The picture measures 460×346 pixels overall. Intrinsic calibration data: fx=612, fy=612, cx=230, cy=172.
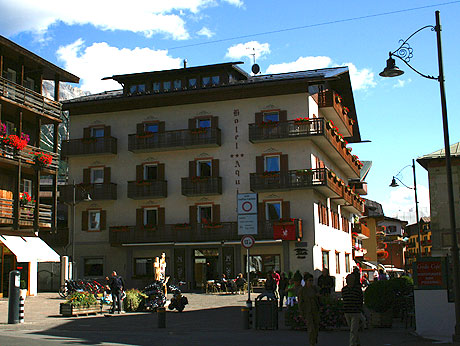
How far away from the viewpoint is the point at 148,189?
144 ft

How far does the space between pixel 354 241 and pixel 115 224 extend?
2575cm

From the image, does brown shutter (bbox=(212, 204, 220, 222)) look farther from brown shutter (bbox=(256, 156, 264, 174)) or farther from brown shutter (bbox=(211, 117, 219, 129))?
brown shutter (bbox=(211, 117, 219, 129))

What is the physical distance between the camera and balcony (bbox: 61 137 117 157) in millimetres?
44906

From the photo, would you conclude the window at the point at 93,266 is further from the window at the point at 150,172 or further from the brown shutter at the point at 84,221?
the window at the point at 150,172

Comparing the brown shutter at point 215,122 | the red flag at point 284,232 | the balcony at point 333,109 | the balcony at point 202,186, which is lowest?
the red flag at point 284,232

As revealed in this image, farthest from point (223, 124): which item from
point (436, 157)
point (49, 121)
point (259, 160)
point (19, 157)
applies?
point (436, 157)

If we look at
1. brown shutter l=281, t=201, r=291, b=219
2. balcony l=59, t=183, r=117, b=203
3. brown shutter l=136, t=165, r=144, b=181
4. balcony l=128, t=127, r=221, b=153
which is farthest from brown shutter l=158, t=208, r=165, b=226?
brown shutter l=281, t=201, r=291, b=219

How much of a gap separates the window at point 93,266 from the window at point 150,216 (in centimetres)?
446

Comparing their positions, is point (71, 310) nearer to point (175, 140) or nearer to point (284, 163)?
point (284, 163)

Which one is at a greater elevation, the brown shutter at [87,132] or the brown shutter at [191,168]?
the brown shutter at [87,132]

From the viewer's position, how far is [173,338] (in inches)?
643

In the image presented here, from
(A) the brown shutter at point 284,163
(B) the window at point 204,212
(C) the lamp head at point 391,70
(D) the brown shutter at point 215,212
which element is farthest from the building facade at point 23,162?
(C) the lamp head at point 391,70

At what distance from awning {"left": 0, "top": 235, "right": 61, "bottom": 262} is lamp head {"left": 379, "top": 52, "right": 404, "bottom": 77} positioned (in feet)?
71.3

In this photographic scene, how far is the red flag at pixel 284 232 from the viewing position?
1549 inches
